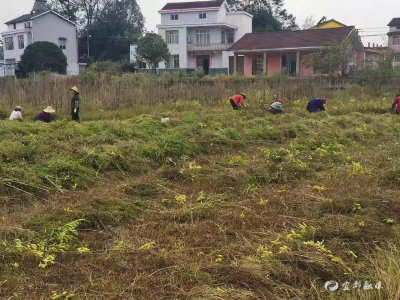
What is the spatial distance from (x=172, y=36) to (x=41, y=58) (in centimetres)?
1136

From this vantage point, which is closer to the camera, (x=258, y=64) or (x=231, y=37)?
(x=258, y=64)

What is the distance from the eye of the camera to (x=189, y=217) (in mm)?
3982

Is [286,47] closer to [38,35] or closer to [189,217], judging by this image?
[38,35]

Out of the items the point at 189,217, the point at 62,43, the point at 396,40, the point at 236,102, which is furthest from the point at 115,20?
the point at 189,217

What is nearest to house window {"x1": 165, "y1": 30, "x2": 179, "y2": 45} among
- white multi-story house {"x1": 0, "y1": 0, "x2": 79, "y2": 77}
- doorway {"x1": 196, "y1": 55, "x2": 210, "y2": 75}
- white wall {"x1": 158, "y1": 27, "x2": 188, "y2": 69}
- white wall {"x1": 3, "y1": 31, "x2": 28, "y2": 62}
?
white wall {"x1": 158, "y1": 27, "x2": 188, "y2": 69}

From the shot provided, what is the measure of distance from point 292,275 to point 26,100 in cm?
1158

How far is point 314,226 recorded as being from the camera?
147 inches

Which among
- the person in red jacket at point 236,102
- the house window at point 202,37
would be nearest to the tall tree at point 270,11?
the house window at point 202,37

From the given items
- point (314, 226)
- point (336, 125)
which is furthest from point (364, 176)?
point (336, 125)

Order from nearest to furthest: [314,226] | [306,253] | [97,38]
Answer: [306,253]
[314,226]
[97,38]

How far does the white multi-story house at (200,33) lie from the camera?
32.8 metres

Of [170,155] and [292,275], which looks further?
[170,155]

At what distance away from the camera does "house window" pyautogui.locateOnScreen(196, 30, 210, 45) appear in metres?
33.7

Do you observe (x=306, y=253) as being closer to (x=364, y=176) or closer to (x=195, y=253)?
(x=195, y=253)
